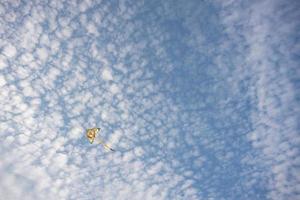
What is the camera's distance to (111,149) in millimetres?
15969

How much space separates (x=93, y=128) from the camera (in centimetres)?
1523

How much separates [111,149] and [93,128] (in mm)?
1774
